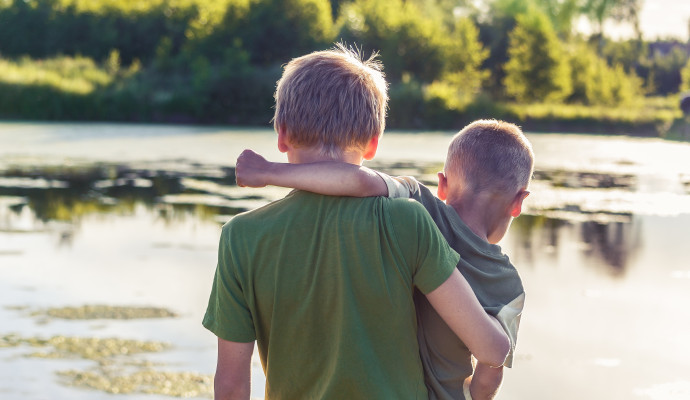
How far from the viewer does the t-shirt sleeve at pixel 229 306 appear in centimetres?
176

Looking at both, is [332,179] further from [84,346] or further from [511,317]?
[84,346]

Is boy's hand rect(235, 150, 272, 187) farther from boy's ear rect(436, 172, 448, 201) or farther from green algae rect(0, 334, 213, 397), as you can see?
green algae rect(0, 334, 213, 397)

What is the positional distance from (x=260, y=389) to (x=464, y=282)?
8.05 ft

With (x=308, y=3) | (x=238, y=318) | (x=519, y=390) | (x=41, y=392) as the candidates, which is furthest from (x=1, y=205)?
(x=308, y=3)

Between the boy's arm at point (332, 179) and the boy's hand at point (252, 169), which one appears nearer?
the boy's arm at point (332, 179)

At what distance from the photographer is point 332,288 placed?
1724 millimetres

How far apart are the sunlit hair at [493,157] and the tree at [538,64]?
1385 inches

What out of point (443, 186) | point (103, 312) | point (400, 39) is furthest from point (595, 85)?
point (443, 186)

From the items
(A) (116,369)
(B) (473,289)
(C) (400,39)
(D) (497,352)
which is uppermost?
(C) (400,39)

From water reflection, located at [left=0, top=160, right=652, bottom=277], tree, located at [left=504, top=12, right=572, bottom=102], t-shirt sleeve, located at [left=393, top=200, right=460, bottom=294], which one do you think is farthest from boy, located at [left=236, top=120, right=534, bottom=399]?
tree, located at [left=504, top=12, right=572, bottom=102]

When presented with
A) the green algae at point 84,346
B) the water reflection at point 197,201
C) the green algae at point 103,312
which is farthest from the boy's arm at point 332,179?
the water reflection at point 197,201

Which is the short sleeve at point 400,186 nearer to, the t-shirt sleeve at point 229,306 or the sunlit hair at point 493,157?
the sunlit hair at point 493,157

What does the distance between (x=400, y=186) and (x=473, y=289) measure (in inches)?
10.9

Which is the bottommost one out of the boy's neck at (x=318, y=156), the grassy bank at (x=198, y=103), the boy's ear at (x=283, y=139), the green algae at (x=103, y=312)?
the green algae at (x=103, y=312)
